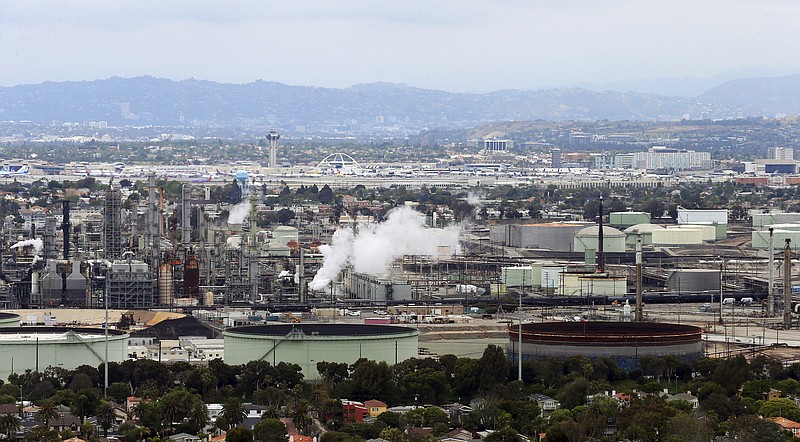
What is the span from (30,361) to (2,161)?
94.1 meters

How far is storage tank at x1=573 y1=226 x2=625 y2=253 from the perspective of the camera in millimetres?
60719

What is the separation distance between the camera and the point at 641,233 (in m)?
64.6

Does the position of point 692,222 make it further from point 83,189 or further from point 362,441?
point 362,441

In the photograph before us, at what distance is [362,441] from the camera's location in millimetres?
24891

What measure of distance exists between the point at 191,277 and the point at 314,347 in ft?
48.8

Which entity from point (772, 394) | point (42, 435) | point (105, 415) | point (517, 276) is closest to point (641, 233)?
point (517, 276)

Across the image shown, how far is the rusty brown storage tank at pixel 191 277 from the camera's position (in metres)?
47.3

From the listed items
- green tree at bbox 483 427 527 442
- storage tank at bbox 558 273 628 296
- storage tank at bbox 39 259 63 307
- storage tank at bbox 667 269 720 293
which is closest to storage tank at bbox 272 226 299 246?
storage tank at bbox 558 273 628 296

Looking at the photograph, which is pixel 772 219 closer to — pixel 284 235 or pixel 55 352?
pixel 284 235

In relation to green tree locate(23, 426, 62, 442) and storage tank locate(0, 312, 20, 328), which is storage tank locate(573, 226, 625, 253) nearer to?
storage tank locate(0, 312, 20, 328)

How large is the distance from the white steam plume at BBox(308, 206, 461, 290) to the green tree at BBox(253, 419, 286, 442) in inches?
908

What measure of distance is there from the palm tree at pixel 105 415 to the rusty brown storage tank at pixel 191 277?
1981 centimetres

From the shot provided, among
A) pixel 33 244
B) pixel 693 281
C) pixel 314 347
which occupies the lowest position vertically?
pixel 693 281

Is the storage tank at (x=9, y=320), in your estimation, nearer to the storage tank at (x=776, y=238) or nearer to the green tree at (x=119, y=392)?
the green tree at (x=119, y=392)
